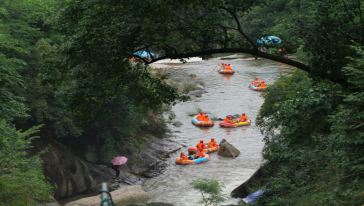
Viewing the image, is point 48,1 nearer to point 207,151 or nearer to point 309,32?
point 207,151

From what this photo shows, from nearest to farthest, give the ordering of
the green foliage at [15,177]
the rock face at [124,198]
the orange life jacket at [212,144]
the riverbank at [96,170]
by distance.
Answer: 1. the green foliage at [15,177]
2. the rock face at [124,198]
3. the riverbank at [96,170]
4. the orange life jacket at [212,144]

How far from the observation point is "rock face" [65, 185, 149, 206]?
1981cm

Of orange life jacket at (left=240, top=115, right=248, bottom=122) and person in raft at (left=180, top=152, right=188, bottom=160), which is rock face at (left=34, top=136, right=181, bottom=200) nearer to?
person in raft at (left=180, top=152, right=188, bottom=160)

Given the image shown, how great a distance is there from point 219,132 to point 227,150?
4406mm

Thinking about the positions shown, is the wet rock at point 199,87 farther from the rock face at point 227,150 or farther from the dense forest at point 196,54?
the dense forest at point 196,54

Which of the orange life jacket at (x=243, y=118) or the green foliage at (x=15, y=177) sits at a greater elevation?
the green foliage at (x=15, y=177)

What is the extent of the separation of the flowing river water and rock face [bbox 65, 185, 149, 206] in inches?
24.8

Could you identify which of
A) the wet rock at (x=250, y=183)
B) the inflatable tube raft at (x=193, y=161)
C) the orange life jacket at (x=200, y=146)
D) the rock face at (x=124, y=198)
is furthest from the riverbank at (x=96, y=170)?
the wet rock at (x=250, y=183)

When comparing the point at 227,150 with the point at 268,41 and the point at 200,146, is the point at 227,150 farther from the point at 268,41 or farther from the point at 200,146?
the point at 268,41

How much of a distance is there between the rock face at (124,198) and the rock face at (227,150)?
6.28m

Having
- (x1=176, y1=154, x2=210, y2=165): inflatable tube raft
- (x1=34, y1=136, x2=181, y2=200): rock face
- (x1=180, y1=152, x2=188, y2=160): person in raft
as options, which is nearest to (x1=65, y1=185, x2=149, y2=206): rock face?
(x1=34, y1=136, x2=181, y2=200): rock face

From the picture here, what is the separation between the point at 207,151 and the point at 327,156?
15.1m

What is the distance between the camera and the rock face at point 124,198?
65.0ft

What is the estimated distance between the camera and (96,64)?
32.3 feet
